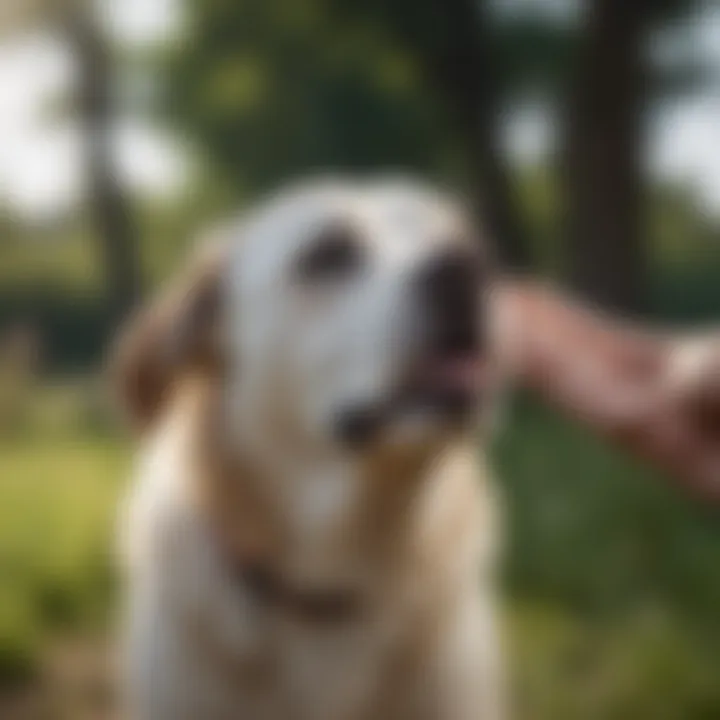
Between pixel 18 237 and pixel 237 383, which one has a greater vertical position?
pixel 18 237

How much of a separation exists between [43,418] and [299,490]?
21 cm

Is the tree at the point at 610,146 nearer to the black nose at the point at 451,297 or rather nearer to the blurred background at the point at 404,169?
the blurred background at the point at 404,169

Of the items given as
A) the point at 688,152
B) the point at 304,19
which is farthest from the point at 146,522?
the point at 688,152

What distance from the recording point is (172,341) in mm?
1097

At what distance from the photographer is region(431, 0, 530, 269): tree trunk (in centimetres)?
114

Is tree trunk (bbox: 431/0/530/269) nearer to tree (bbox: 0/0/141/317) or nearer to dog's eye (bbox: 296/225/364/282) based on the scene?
dog's eye (bbox: 296/225/364/282)

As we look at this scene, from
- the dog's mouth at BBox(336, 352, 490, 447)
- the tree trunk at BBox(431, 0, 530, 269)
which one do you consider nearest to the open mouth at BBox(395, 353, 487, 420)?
the dog's mouth at BBox(336, 352, 490, 447)

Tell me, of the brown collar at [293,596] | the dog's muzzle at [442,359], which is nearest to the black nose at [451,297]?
the dog's muzzle at [442,359]

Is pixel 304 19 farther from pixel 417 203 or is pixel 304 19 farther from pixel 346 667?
pixel 346 667

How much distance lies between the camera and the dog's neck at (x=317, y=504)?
111cm

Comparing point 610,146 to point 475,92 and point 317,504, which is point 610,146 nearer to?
point 475,92

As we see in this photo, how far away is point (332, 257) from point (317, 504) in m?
0.19

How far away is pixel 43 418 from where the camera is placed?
1.14 meters

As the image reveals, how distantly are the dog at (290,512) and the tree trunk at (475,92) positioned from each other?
0.15ft
